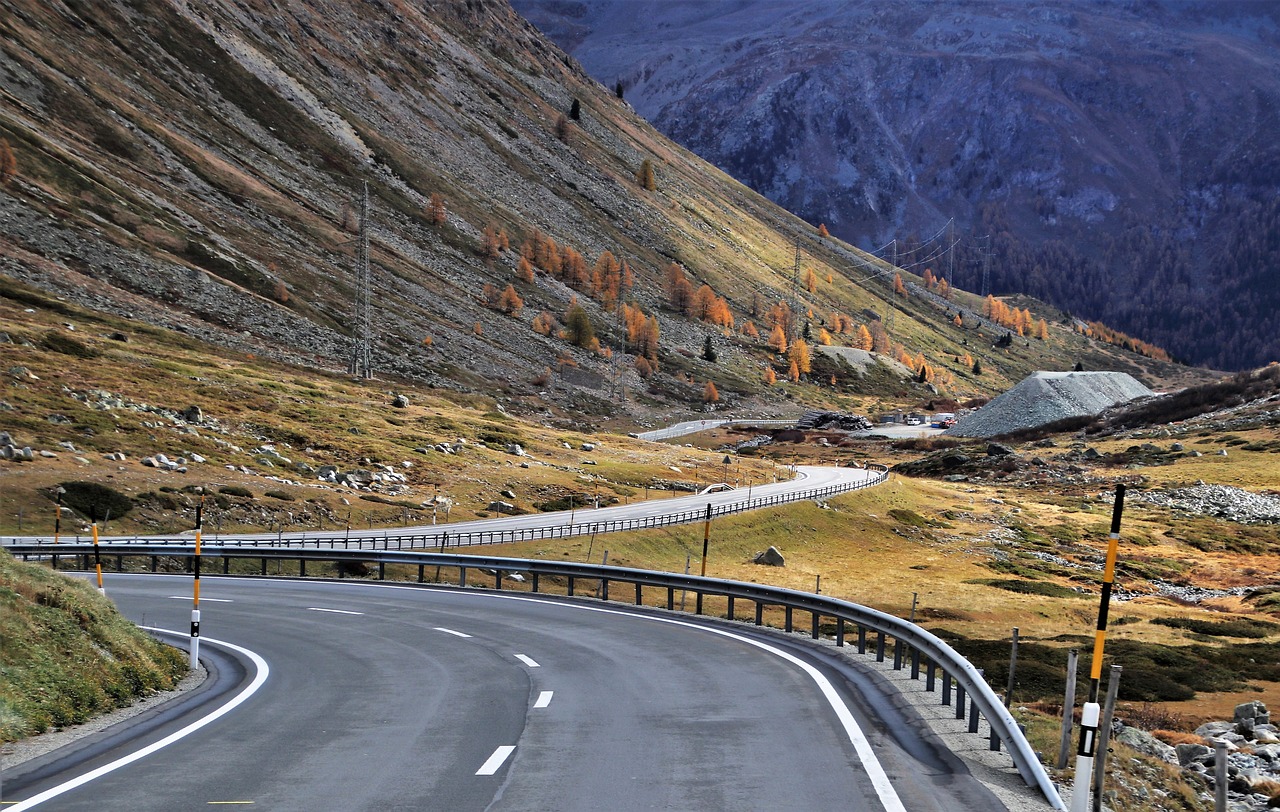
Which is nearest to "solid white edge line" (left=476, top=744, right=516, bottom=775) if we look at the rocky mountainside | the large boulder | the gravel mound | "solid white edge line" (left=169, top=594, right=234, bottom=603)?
"solid white edge line" (left=169, top=594, right=234, bottom=603)

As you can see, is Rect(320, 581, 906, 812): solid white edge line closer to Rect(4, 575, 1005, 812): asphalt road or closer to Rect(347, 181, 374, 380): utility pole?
Rect(4, 575, 1005, 812): asphalt road

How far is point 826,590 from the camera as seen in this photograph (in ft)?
167

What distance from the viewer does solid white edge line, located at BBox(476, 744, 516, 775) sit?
460 inches

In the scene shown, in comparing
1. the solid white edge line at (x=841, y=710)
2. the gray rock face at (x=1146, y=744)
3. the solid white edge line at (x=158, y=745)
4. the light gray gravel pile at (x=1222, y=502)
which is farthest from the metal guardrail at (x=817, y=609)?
the light gray gravel pile at (x=1222, y=502)

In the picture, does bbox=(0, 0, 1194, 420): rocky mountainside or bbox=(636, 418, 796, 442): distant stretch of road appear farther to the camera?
bbox=(636, 418, 796, 442): distant stretch of road

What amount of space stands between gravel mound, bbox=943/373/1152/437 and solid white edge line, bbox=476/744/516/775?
142m

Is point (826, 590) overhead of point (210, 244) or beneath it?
beneath

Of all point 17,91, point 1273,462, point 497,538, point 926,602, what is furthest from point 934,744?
point 17,91

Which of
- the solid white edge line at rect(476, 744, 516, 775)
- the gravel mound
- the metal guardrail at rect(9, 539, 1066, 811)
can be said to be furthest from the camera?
the gravel mound

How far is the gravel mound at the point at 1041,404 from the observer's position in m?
148

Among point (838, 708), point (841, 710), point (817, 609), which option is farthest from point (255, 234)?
point (841, 710)

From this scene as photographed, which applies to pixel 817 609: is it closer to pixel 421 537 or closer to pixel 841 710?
pixel 841 710

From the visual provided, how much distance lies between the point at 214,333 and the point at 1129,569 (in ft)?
295

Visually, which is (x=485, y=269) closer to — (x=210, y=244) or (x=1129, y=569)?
(x=210, y=244)
